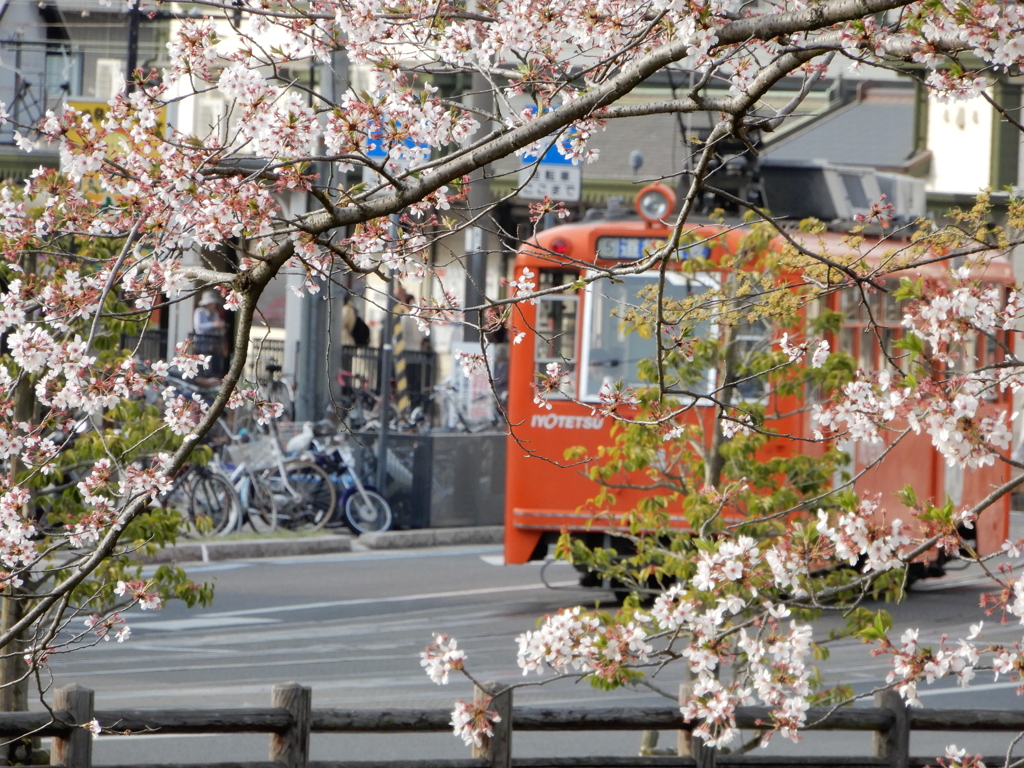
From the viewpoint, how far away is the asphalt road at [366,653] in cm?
897

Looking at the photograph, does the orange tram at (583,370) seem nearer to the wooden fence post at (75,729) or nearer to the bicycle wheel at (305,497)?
the bicycle wheel at (305,497)

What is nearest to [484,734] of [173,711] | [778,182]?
[173,711]

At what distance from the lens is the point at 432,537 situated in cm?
1859

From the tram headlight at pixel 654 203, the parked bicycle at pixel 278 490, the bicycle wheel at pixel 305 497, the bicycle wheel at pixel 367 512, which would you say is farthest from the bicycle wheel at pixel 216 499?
the tram headlight at pixel 654 203

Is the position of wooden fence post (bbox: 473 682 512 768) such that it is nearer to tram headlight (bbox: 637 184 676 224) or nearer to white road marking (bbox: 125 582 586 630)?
white road marking (bbox: 125 582 586 630)

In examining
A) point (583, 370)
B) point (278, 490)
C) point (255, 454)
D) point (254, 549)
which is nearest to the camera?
point (583, 370)

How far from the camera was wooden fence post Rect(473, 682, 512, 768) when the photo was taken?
5.76 metres

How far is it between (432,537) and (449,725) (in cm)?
1274

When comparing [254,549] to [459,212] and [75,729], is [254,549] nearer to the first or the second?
[75,729]

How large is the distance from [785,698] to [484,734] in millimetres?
1461

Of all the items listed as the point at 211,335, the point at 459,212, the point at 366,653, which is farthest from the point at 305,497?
the point at 459,212

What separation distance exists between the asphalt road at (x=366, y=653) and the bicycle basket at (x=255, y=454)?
180 centimetres

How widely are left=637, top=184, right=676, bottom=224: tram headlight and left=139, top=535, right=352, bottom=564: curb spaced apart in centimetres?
619

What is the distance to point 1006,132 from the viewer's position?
28.6m
